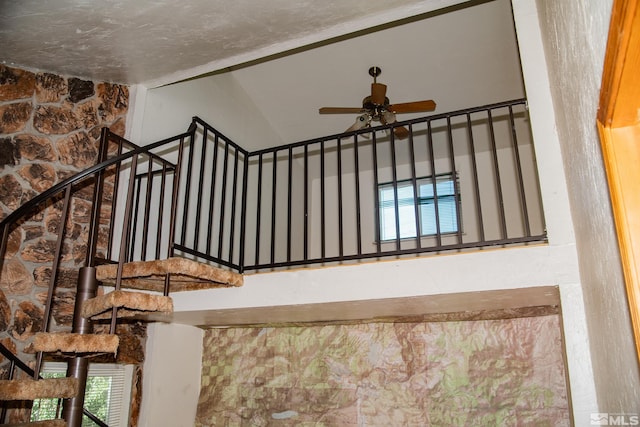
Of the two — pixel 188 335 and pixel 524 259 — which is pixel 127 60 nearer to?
pixel 188 335

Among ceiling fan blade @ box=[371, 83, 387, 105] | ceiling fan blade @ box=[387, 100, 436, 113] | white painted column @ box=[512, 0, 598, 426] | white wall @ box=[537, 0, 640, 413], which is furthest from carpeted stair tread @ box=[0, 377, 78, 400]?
ceiling fan blade @ box=[387, 100, 436, 113]

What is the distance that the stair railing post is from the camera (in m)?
2.53

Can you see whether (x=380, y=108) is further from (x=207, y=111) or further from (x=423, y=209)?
(x=423, y=209)

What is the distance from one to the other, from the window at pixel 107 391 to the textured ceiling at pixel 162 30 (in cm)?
221

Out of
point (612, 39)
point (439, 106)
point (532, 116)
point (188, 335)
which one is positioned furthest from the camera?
point (439, 106)

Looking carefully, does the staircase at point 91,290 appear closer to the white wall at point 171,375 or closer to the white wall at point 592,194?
the white wall at point 171,375

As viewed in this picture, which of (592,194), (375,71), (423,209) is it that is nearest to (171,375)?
(592,194)

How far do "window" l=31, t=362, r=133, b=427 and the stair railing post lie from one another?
823 mm

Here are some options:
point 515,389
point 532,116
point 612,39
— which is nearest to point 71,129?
point 532,116

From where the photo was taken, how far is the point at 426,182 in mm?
6719

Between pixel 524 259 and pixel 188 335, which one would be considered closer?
pixel 524 259

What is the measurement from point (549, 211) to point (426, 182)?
4126mm

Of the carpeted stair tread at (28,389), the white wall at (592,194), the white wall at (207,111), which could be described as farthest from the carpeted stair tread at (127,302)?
the white wall at (592,194)

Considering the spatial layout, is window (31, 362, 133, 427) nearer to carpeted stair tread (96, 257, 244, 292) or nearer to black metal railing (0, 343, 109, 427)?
black metal railing (0, 343, 109, 427)
